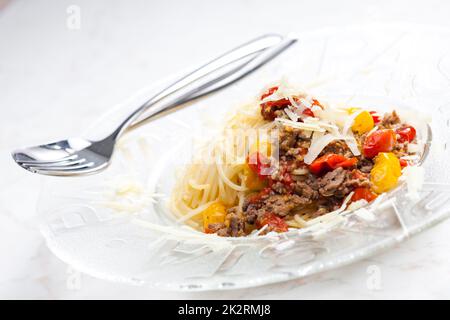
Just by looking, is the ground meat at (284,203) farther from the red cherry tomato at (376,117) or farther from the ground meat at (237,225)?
the red cherry tomato at (376,117)

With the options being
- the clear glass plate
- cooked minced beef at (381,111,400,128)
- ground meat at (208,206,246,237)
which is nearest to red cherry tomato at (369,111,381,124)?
cooked minced beef at (381,111,400,128)

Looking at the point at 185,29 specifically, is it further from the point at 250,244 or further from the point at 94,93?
the point at 250,244

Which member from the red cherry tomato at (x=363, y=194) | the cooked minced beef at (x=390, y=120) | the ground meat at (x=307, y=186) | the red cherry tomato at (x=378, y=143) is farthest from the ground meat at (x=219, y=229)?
the cooked minced beef at (x=390, y=120)

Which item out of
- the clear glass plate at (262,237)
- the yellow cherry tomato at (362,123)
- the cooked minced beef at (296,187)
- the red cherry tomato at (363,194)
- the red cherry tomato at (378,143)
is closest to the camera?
the clear glass plate at (262,237)

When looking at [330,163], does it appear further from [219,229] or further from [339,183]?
[219,229]

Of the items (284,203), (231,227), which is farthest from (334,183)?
(231,227)
